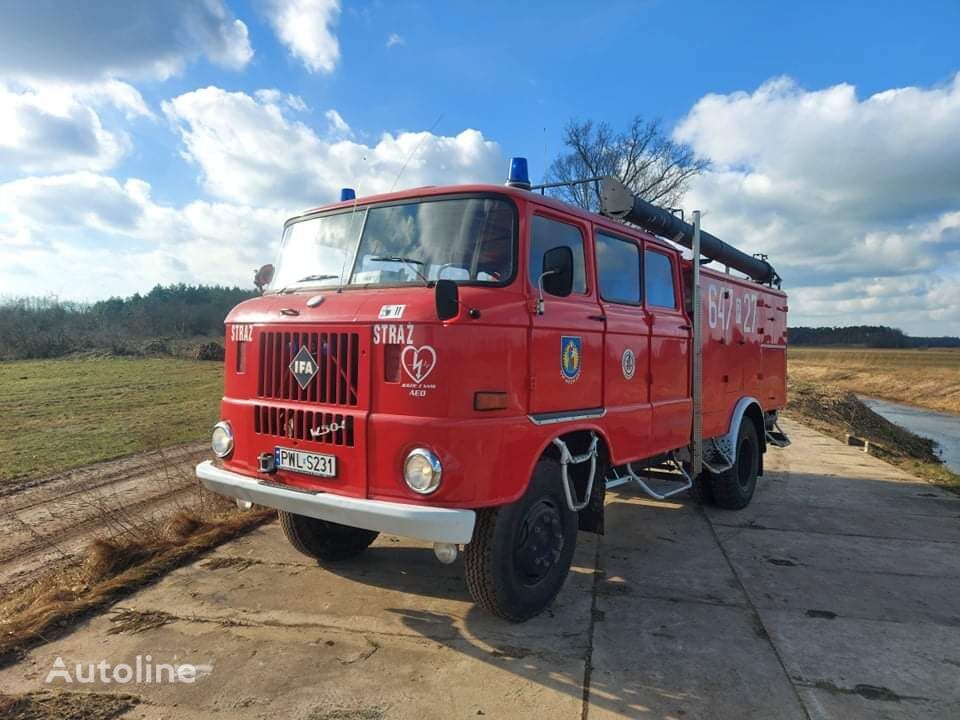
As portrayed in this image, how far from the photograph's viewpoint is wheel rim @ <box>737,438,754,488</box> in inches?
289

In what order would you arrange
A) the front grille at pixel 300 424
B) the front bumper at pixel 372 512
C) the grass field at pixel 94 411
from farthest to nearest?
the grass field at pixel 94 411, the front grille at pixel 300 424, the front bumper at pixel 372 512

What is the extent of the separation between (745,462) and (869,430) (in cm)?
1352

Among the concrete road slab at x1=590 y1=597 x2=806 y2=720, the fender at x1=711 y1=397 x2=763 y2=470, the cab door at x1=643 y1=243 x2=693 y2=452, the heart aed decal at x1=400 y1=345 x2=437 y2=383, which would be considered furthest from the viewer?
the fender at x1=711 y1=397 x2=763 y2=470

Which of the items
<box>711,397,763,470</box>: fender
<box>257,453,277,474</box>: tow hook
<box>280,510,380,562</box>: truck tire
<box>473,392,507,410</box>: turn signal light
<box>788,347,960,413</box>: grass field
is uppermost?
<box>473,392,507,410</box>: turn signal light

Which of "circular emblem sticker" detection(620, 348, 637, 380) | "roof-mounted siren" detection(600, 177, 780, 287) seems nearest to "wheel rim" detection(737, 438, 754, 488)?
"roof-mounted siren" detection(600, 177, 780, 287)

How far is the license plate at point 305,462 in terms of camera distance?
3.84 metres

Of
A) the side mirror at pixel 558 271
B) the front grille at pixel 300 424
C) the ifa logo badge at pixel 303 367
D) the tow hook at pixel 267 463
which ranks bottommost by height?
the tow hook at pixel 267 463

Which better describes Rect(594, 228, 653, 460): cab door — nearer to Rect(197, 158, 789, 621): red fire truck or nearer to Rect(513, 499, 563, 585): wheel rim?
Rect(197, 158, 789, 621): red fire truck

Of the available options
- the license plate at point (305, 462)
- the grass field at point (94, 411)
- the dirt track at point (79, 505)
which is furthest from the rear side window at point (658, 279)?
the grass field at point (94, 411)

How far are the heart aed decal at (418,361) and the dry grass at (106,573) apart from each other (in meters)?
2.78

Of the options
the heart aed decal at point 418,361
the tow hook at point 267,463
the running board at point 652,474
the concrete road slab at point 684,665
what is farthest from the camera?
the running board at point 652,474

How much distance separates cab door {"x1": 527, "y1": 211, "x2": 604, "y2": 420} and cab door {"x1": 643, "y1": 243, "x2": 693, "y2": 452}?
103cm

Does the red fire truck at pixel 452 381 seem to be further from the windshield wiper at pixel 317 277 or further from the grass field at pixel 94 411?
the grass field at pixel 94 411

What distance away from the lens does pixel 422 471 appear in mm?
3502
